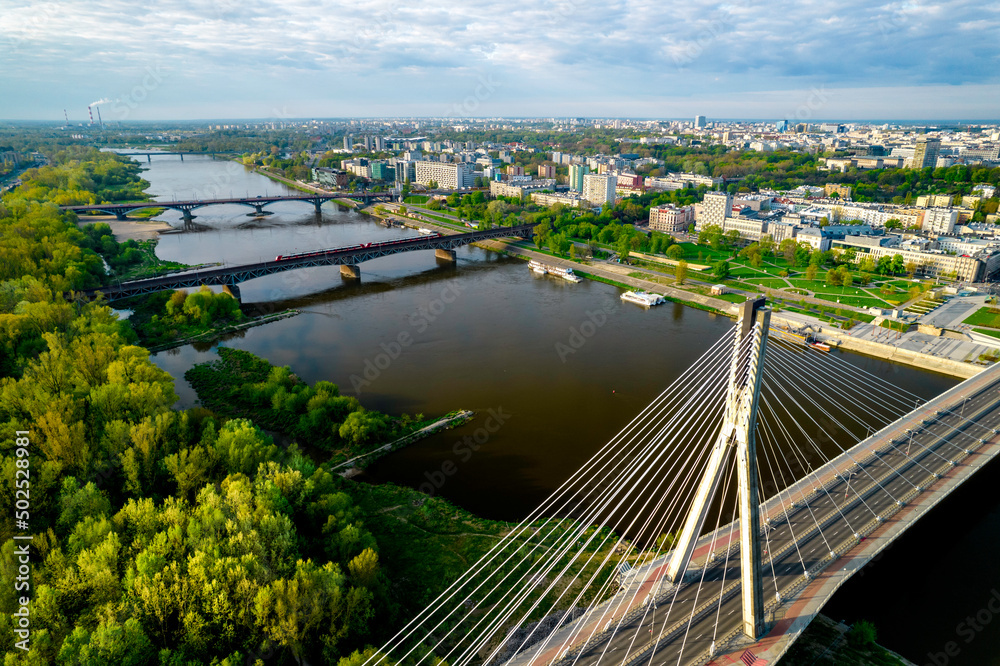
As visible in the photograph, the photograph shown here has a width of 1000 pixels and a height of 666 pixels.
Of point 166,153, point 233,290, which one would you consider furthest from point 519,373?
point 166,153

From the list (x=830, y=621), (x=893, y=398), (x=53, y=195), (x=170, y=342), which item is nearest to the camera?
(x=830, y=621)

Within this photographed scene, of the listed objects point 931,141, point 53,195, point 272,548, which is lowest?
point 272,548

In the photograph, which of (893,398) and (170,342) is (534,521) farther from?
(170,342)

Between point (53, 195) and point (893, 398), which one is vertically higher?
point (53, 195)

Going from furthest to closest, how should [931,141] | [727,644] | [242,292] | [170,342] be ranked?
[931,141]
[242,292]
[170,342]
[727,644]

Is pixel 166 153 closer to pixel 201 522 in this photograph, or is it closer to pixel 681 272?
pixel 681 272

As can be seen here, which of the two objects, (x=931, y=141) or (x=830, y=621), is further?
(x=931, y=141)

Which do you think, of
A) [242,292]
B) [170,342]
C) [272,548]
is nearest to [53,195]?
[242,292]

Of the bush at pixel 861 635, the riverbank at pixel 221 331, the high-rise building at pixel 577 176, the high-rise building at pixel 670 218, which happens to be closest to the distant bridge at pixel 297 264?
the riverbank at pixel 221 331
